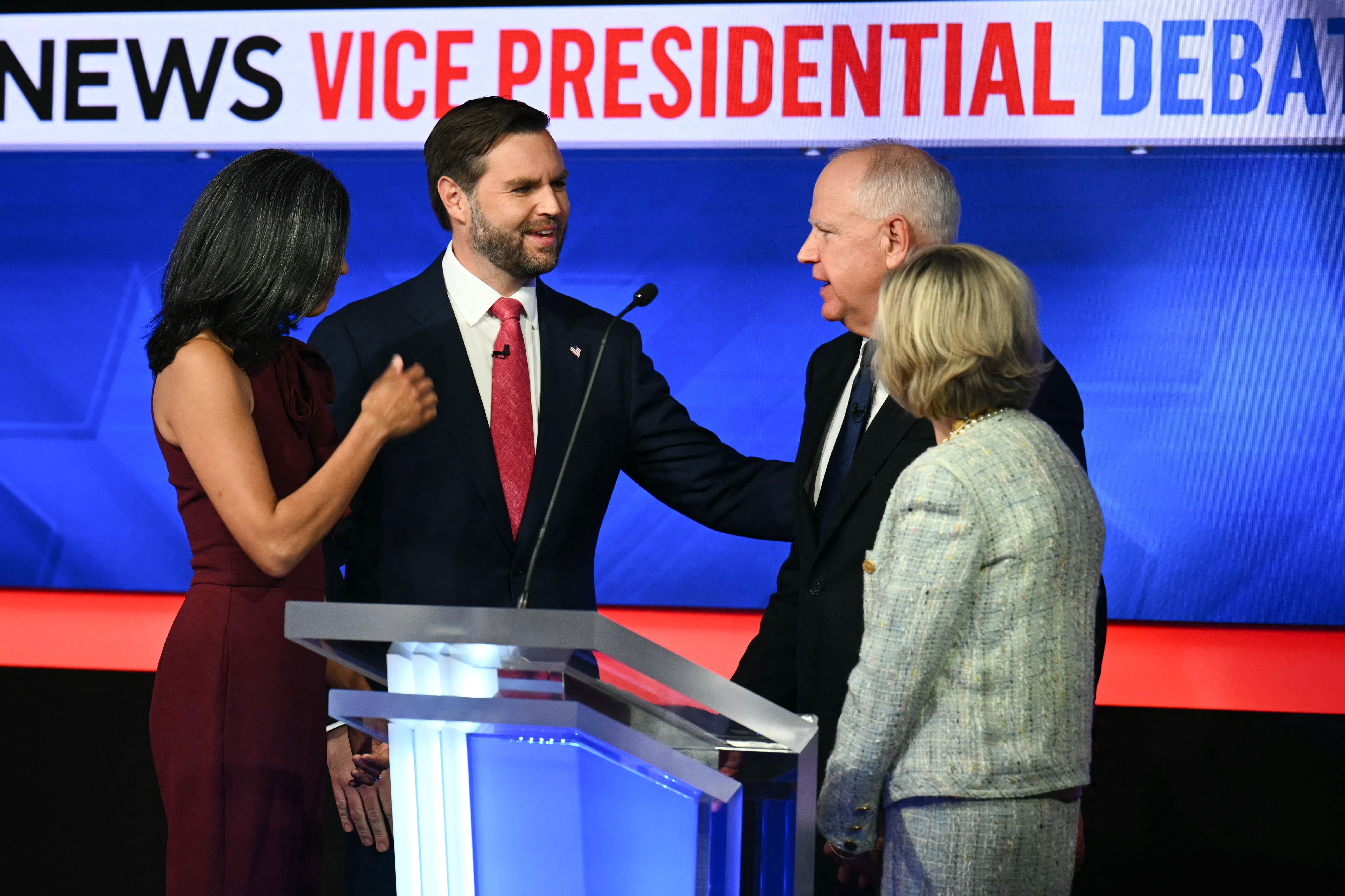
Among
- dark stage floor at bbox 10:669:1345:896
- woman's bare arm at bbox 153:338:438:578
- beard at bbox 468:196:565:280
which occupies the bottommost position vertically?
dark stage floor at bbox 10:669:1345:896

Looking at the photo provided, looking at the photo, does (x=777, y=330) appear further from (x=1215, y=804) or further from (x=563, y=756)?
(x=563, y=756)

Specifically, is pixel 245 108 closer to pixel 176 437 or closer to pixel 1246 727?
pixel 176 437

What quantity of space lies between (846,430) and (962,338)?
707 millimetres

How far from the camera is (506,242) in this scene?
7.96 feet

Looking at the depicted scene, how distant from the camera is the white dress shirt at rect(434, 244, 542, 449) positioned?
243 cm

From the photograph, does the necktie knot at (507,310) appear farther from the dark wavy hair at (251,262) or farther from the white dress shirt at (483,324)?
the dark wavy hair at (251,262)

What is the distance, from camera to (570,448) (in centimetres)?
190

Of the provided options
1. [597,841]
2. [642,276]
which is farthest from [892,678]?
[642,276]

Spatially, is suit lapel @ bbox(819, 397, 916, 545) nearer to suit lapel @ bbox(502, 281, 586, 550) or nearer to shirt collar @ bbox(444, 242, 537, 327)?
suit lapel @ bbox(502, 281, 586, 550)

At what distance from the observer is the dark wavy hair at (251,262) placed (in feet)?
5.98

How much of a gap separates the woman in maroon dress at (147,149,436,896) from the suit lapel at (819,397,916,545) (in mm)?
673

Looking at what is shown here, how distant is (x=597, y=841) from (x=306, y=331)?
8.13 feet

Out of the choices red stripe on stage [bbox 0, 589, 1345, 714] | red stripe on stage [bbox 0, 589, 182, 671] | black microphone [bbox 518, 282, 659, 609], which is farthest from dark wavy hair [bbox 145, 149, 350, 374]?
red stripe on stage [bbox 0, 589, 182, 671]

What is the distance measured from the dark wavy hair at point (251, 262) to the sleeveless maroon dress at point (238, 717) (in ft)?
0.28
